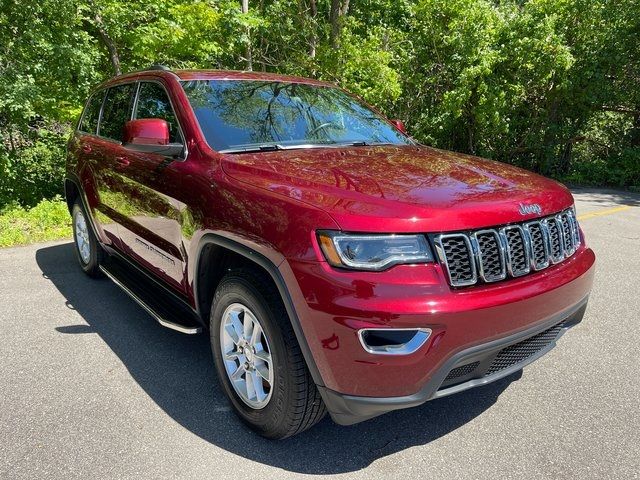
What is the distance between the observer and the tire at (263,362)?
7.52 ft

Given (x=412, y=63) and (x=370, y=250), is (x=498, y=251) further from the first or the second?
(x=412, y=63)

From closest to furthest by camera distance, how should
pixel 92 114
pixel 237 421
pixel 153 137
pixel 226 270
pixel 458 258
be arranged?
1. pixel 458 258
2. pixel 237 421
3. pixel 226 270
4. pixel 153 137
5. pixel 92 114

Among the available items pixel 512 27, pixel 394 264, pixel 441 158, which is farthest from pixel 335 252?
pixel 512 27

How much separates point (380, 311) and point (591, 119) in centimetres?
1260

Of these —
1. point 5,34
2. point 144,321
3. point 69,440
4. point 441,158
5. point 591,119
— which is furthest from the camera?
point 591,119

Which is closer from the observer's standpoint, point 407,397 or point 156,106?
point 407,397

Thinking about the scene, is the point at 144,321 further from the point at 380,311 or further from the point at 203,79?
the point at 380,311

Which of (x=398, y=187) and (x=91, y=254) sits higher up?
(x=398, y=187)

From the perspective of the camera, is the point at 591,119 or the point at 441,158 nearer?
the point at 441,158

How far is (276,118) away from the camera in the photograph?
11.0 ft

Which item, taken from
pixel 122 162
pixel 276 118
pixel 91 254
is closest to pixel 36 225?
pixel 91 254

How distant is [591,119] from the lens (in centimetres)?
1248

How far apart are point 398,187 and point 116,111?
2.92 meters

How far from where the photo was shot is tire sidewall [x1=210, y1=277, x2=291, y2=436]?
2314 mm
